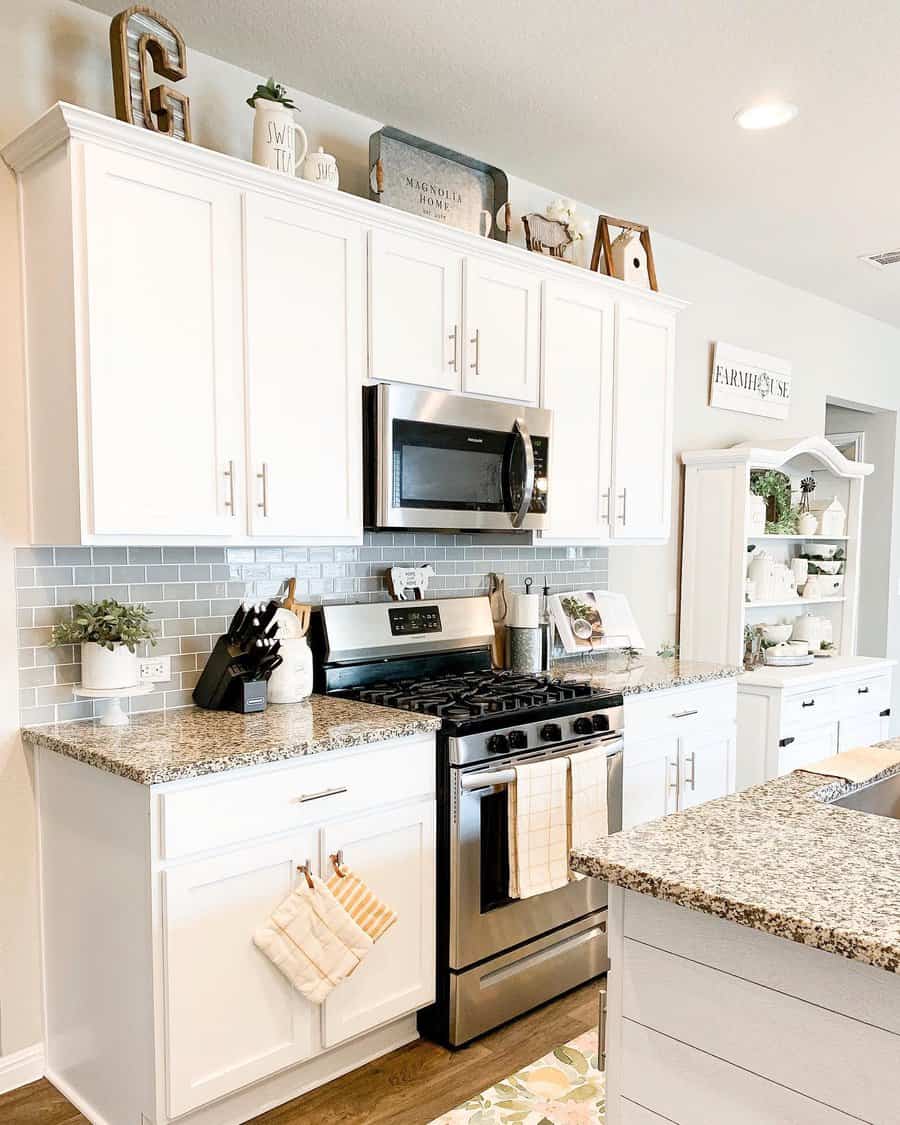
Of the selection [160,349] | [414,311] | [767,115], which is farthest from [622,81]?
[160,349]

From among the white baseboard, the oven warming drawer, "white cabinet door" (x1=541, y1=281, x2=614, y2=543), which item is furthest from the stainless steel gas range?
the white baseboard

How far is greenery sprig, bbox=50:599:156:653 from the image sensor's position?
2285 mm

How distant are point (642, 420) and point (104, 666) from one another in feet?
7.45

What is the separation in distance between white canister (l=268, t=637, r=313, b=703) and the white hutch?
214cm

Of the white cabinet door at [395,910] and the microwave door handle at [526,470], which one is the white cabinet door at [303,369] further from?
the white cabinet door at [395,910]

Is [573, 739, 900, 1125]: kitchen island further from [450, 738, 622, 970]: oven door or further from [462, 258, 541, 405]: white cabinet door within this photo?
Result: [462, 258, 541, 405]: white cabinet door

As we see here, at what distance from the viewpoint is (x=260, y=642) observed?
249 cm

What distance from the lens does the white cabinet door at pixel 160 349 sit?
6.98ft

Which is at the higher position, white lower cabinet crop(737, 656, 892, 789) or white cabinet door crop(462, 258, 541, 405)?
white cabinet door crop(462, 258, 541, 405)

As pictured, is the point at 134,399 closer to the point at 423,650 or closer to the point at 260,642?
the point at 260,642

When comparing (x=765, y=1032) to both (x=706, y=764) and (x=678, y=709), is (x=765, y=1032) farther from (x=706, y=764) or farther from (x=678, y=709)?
(x=706, y=764)

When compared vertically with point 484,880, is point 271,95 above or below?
above

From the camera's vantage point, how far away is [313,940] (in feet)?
7.05

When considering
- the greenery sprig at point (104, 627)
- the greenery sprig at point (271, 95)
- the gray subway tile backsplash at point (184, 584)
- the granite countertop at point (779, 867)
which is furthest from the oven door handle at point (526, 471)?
the granite countertop at point (779, 867)
